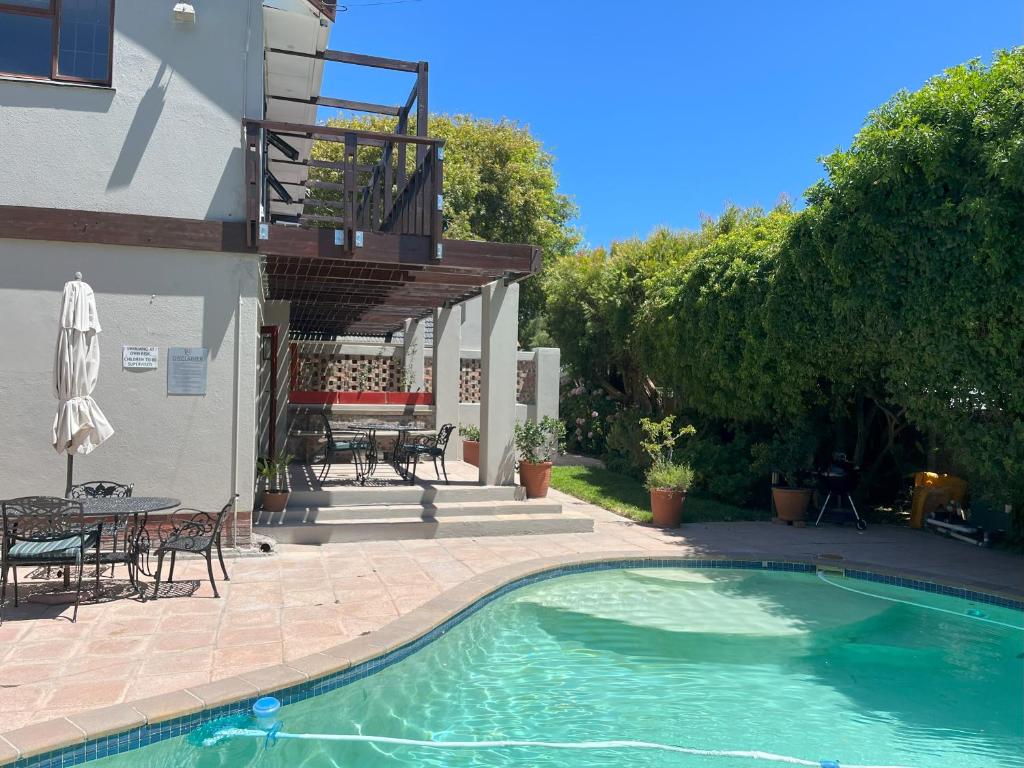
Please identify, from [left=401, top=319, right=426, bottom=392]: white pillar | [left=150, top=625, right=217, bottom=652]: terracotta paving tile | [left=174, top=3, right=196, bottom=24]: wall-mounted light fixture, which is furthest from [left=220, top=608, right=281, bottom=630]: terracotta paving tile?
[left=401, top=319, right=426, bottom=392]: white pillar

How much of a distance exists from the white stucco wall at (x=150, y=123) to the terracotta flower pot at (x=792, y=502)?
836 cm

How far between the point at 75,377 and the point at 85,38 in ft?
12.3

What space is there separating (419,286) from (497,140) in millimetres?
15466

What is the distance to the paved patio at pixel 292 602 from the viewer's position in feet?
15.8

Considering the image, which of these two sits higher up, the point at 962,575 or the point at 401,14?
the point at 401,14

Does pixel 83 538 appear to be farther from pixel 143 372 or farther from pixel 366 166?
pixel 366 166

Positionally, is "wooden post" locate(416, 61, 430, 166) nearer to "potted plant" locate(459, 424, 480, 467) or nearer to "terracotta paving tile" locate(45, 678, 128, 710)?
"potted plant" locate(459, 424, 480, 467)

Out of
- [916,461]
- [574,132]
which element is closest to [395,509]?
[916,461]

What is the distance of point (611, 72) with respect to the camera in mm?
20203

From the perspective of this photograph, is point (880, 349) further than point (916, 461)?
No

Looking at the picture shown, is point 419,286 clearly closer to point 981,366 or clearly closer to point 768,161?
point 981,366

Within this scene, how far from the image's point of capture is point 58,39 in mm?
7828

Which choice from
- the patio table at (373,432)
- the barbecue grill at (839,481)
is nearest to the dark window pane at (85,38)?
the patio table at (373,432)

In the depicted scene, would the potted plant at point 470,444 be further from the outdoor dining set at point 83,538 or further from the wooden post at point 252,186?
the wooden post at point 252,186
